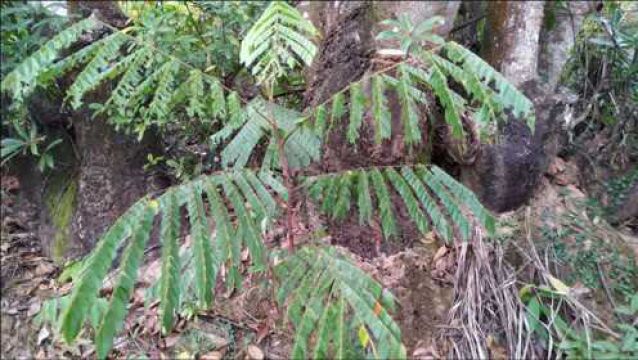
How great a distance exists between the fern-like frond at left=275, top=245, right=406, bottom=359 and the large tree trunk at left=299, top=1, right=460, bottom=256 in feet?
2.83

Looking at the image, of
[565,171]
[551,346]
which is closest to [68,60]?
[551,346]

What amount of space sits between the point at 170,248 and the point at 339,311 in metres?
0.45

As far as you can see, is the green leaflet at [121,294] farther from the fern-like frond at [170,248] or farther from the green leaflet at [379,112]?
the green leaflet at [379,112]

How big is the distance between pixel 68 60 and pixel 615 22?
266 centimetres

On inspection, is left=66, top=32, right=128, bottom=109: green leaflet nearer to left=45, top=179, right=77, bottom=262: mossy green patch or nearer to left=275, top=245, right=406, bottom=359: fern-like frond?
left=275, top=245, right=406, bottom=359: fern-like frond

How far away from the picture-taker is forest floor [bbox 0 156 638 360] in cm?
214

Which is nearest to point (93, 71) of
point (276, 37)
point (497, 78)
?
point (276, 37)

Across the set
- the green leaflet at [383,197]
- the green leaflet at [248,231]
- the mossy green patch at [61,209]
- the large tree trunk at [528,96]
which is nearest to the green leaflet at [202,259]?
the green leaflet at [248,231]

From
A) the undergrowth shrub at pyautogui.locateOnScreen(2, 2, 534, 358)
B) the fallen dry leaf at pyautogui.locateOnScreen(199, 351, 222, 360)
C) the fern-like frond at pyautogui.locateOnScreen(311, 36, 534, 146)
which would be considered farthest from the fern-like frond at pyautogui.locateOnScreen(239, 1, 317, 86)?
the fallen dry leaf at pyautogui.locateOnScreen(199, 351, 222, 360)

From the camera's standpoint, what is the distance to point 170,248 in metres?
1.19

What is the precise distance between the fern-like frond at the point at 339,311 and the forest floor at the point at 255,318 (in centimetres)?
79

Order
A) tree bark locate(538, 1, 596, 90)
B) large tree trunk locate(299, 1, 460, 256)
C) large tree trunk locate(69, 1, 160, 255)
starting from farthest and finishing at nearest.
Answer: large tree trunk locate(69, 1, 160, 255), tree bark locate(538, 1, 596, 90), large tree trunk locate(299, 1, 460, 256)

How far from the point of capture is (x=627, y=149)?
277 cm

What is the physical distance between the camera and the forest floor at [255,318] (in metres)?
2.14
